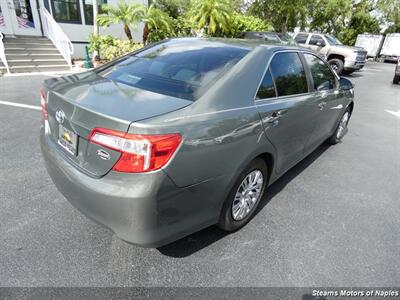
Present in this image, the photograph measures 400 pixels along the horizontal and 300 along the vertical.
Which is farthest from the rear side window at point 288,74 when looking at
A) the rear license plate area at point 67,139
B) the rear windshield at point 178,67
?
the rear license plate area at point 67,139

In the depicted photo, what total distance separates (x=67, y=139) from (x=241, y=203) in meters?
1.56

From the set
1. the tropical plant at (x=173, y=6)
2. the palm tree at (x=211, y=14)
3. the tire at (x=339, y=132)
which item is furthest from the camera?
the tropical plant at (x=173, y=6)

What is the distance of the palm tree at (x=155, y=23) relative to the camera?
12062mm

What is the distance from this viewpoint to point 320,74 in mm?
3559

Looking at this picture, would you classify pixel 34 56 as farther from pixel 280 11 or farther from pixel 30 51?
pixel 280 11

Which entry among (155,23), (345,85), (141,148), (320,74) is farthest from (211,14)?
(141,148)

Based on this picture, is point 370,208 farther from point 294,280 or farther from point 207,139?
point 207,139

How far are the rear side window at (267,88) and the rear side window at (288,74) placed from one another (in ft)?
0.29

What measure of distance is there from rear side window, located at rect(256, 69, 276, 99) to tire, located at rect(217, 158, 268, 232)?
57 cm

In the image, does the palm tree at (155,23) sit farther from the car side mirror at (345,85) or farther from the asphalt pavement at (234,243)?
the asphalt pavement at (234,243)

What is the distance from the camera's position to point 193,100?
1949 millimetres

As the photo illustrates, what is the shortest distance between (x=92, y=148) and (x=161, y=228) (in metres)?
0.70

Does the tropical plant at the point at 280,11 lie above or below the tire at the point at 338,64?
above

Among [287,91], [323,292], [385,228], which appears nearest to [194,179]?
[323,292]
